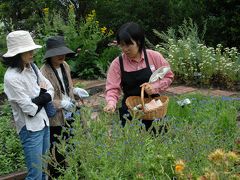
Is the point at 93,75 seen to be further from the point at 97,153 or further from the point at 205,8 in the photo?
the point at 97,153

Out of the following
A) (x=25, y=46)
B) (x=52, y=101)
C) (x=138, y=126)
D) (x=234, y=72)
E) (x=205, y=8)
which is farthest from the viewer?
(x=205, y=8)

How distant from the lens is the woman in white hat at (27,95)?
10.6 ft

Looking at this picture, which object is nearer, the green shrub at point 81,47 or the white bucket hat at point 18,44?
the white bucket hat at point 18,44

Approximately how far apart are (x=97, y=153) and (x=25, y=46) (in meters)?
1.26

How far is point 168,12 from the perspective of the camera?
941cm

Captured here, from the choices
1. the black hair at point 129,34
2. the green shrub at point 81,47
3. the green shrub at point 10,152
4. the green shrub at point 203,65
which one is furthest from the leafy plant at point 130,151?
the green shrub at point 81,47

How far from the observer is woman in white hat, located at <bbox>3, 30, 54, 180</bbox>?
127 inches

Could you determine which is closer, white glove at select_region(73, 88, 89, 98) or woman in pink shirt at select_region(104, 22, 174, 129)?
woman in pink shirt at select_region(104, 22, 174, 129)

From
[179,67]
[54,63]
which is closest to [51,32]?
[179,67]

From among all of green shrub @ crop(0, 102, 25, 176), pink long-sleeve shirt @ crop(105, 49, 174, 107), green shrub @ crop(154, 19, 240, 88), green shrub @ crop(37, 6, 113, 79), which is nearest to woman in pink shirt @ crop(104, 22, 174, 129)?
pink long-sleeve shirt @ crop(105, 49, 174, 107)

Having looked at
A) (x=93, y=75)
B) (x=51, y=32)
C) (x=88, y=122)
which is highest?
(x=88, y=122)

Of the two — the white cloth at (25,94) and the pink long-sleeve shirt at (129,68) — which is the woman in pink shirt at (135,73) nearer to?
the pink long-sleeve shirt at (129,68)

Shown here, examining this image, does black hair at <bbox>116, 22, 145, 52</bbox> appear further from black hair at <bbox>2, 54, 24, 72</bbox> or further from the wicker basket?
black hair at <bbox>2, 54, 24, 72</bbox>

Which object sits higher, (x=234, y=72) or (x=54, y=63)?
(x=54, y=63)
